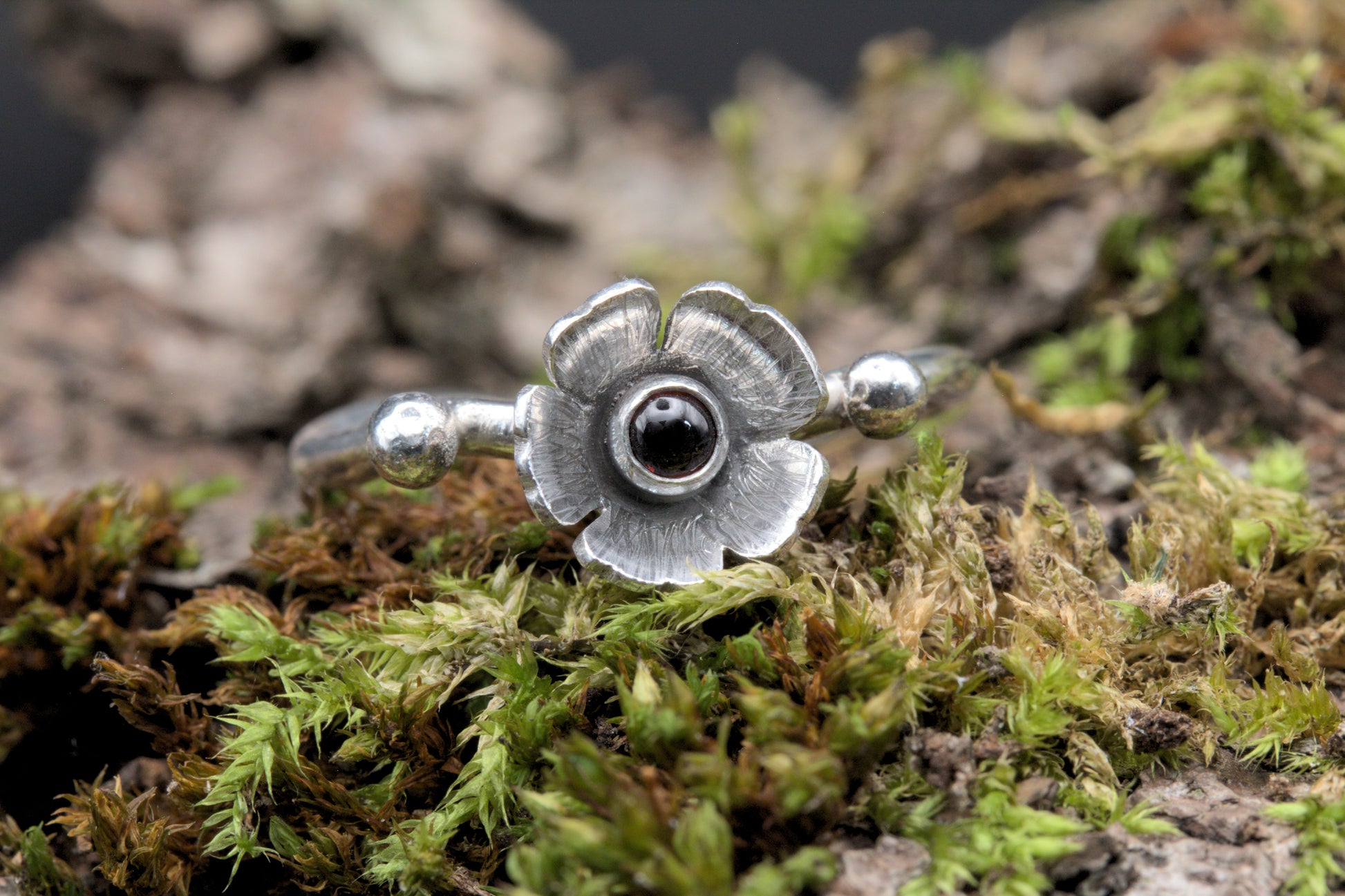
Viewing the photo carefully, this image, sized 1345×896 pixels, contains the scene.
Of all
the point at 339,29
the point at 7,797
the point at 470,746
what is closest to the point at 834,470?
the point at 470,746

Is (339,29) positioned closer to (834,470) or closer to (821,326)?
(821,326)

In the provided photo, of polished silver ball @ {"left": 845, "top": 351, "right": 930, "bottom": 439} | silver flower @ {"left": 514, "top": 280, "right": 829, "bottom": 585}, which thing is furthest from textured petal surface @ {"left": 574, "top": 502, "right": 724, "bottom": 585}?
polished silver ball @ {"left": 845, "top": 351, "right": 930, "bottom": 439}

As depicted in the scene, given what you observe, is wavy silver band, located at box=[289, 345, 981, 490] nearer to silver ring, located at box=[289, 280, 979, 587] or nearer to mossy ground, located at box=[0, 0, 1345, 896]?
silver ring, located at box=[289, 280, 979, 587]

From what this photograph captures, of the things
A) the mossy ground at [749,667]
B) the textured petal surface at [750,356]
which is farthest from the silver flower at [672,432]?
the mossy ground at [749,667]

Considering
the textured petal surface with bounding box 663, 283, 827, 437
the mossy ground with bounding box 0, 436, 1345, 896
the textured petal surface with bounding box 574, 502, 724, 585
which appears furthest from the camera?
the textured petal surface with bounding box 663, 283, 827, 437

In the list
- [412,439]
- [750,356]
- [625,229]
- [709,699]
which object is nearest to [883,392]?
[750,356]

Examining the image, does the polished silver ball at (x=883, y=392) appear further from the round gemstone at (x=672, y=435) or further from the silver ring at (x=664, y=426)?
the round gemstone at (x=672, y=435)
